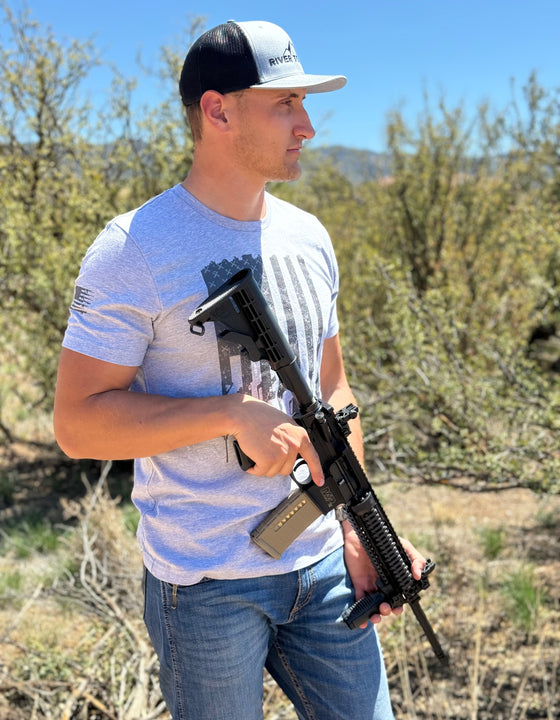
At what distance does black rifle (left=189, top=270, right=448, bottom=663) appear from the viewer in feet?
4.66

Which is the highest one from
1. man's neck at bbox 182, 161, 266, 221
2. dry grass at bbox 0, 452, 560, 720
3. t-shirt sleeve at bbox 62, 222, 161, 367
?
man's neck at bbox 182, 161, 266, 221

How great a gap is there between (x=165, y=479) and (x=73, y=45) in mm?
5492

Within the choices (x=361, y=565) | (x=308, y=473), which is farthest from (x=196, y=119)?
(x=361, y=565)

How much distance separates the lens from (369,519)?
1.61 m

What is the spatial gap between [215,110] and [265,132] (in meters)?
0.12

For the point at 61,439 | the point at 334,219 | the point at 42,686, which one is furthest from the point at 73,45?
the point at 61,439

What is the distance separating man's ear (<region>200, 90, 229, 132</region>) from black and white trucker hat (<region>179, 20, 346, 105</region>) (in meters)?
0.02

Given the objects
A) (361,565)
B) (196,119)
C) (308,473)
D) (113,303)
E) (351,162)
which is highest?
(196,119)

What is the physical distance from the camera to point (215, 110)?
1519 millimetres

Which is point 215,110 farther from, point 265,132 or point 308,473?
point 308,473

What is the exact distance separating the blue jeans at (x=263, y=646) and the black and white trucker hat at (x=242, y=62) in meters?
1.03

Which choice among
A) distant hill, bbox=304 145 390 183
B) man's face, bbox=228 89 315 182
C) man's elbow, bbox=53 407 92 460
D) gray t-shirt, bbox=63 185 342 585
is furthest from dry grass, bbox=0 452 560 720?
distant hill, bbox=304 145 390 183

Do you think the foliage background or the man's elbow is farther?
the foliage background

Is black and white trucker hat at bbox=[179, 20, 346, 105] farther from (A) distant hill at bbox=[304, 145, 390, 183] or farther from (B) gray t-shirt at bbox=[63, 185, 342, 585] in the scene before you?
(A) distant hill at bbox=[304, 145, 390, 183]
